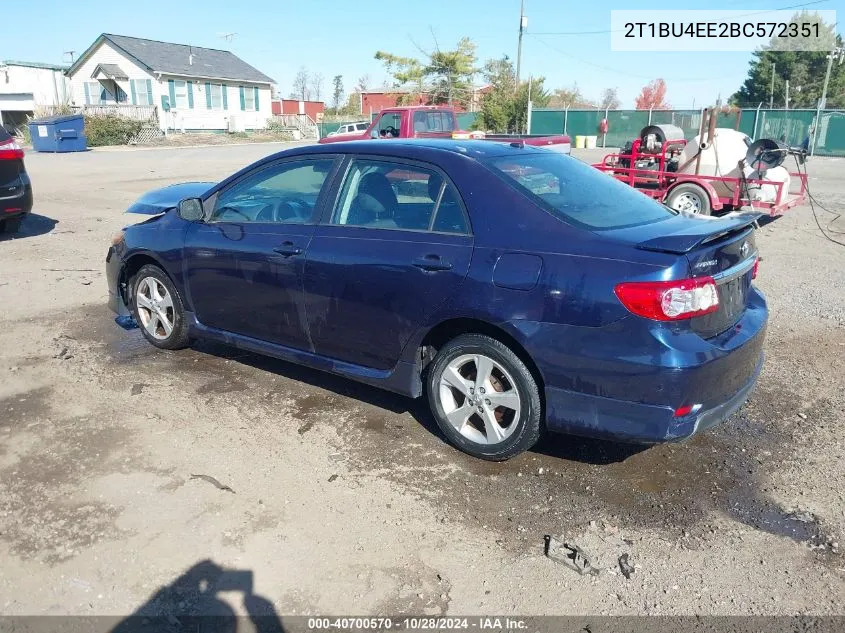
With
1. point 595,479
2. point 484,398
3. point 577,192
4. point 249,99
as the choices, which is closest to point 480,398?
point 484,398

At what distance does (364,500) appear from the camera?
339 centimetres

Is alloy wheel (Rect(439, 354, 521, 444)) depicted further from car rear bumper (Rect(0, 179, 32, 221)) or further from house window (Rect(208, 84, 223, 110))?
house window (Rect(208, 84, 223, 110))

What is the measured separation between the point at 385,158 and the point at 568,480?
6.85 ft

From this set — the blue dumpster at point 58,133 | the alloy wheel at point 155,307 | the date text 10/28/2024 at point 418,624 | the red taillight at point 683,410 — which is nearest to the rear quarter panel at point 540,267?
the red taillight at point 683,410

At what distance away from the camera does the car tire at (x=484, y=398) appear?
347 cm

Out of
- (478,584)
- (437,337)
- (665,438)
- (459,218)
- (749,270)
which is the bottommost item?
(478,584)

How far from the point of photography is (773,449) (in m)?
3.90

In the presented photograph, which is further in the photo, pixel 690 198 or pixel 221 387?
pixel 690 198

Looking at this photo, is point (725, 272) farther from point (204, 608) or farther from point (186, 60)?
point (186, 60)

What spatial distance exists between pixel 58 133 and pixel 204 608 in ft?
111

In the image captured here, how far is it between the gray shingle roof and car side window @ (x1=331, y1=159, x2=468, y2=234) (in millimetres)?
42608

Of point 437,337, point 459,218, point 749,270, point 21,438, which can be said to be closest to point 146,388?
point 21,438

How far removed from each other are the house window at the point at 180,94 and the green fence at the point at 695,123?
21889 millimetres

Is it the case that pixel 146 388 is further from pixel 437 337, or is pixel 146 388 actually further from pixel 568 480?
pixel 568 480
